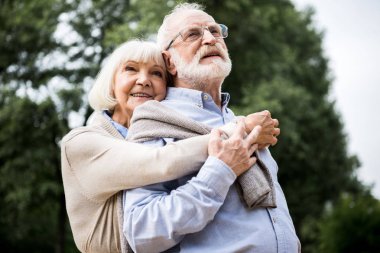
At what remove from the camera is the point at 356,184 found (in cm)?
2320

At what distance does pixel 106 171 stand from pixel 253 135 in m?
0.63

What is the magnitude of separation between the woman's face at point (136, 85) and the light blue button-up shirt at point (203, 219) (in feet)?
1.62

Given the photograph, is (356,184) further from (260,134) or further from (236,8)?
(260,134)

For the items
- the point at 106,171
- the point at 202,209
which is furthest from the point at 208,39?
the point at 202,209

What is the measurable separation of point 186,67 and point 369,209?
11038 millimetres

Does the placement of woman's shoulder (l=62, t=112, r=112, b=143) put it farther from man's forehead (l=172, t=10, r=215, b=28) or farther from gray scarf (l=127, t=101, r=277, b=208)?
man's forehead (l=172, t=10, r=215, b=28)

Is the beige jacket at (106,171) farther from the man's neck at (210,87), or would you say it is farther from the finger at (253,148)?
the man's neck at (210,87)

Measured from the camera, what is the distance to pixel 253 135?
229 centimetres

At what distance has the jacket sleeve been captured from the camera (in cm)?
216

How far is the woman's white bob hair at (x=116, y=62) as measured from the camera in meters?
2.74

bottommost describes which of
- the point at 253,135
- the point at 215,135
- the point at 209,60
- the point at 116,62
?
the point at 116,62

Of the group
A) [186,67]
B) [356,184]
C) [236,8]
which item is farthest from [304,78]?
[186,67]

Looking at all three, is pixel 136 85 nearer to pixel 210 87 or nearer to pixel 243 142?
pixel 210 87

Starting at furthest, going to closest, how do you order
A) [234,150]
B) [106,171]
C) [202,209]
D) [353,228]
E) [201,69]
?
[353,228], [201,69], [106,171], [234,150], [202,209]
